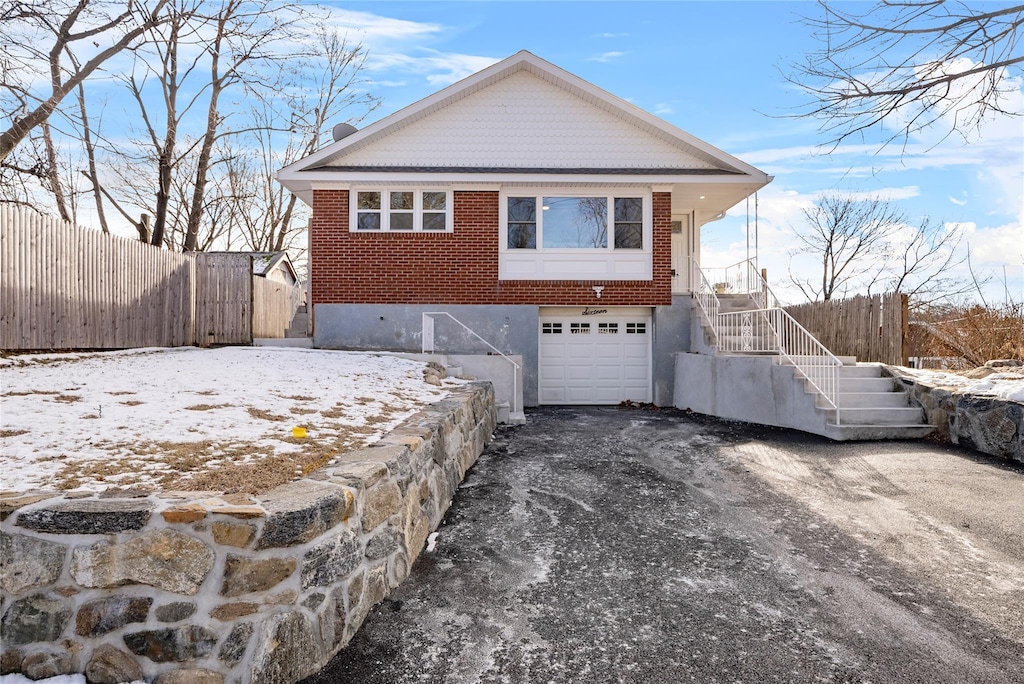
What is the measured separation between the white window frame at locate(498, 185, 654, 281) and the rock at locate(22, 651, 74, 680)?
1064 cm

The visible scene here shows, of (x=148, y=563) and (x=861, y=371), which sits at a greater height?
(x=861, y=371)

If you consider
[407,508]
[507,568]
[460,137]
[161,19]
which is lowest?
[507,568]

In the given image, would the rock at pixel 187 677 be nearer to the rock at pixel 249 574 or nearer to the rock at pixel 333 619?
the rock at pixel 249 574

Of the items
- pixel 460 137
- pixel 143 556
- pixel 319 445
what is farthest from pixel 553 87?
pixel 143 556

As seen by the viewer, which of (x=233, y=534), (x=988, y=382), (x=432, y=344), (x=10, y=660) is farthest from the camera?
(x=432, y=344)

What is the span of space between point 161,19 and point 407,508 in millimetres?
10695

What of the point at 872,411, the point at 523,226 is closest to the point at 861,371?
the point at 872,411

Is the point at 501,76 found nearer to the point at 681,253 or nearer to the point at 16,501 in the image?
the point at 681,253

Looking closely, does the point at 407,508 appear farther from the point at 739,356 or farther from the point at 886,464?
the point at 739,356

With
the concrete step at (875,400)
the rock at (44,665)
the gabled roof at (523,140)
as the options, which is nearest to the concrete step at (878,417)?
the concrete step at (875,400)

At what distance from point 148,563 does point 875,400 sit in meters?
9.57

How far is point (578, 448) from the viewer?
25.9 feet

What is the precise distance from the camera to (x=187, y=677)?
2.63 meters

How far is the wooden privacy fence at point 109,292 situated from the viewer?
8.84 meters
